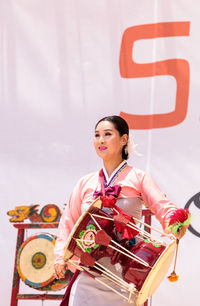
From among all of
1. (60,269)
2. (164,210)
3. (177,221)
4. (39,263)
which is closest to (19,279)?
(39,263)

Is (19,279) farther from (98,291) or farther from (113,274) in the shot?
(113,274)

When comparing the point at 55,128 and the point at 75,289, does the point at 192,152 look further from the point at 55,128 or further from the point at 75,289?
the point at 75,289

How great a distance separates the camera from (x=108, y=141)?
5.91 ft

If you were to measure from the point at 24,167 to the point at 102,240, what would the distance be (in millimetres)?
→ 1821

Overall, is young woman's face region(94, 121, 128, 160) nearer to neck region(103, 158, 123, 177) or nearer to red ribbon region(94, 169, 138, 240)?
neck region(103, 158, 123, 177)

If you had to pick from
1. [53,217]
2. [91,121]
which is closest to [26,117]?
[91,121]

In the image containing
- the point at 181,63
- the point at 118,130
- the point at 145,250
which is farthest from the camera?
the point at 181,63

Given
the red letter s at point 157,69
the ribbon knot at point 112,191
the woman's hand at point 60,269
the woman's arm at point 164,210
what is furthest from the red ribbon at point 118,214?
the red letter s at point 157,69

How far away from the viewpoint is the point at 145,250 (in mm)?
1504

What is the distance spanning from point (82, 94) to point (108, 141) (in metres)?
1.51

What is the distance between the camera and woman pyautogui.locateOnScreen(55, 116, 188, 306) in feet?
5.25

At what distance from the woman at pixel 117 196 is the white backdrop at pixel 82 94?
1.13 meters

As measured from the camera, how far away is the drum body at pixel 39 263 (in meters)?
2.80

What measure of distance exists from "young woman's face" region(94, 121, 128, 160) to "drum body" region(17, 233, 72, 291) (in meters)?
1.23
